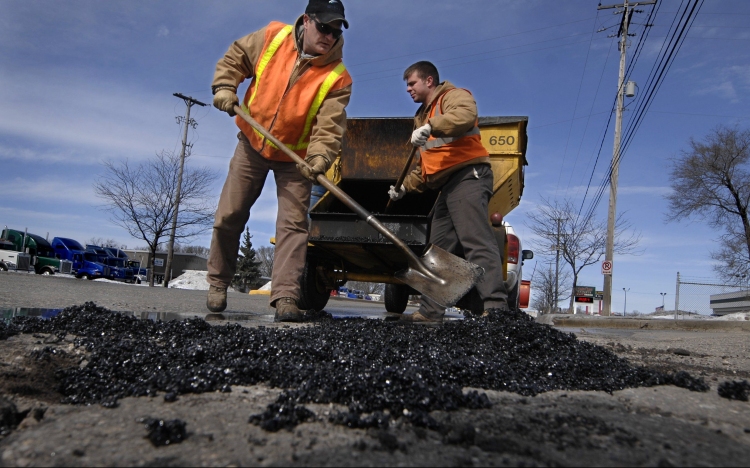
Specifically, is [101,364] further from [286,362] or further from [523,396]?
[523,396]

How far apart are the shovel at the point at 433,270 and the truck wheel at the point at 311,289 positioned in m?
1.67

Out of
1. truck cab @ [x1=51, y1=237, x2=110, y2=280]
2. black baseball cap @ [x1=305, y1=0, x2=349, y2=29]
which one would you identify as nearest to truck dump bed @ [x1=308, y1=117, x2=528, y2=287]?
black baseball cap @ [x1=305, y1=0, x2=349, y2=29]

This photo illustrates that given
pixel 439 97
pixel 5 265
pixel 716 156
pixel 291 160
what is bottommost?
pixel 5 265

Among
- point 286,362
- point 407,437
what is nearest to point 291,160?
point 286,362

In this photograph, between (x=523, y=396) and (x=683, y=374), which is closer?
(x=523, y=396)

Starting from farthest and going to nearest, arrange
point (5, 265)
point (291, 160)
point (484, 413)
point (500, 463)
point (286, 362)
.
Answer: point (5, 265)
point (291, 160)
point (286, 362)
point (484, 413)
point (500, 463)

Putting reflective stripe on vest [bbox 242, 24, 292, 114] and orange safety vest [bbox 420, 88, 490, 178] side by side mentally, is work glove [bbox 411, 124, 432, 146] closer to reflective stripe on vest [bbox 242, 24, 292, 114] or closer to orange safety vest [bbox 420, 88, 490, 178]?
orange safety vest [bbox 420, 88, 490, 178]

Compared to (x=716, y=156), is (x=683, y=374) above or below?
below

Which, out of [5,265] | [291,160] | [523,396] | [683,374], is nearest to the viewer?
[523,396]

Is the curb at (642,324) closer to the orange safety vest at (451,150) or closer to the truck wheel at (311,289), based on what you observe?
the truck wheel at (311,289)

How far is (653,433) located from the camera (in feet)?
4.42

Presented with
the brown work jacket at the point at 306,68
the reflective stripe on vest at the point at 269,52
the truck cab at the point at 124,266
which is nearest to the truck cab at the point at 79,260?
the truck cab at the point at 124,266

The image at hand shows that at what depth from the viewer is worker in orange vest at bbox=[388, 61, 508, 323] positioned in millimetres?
3893

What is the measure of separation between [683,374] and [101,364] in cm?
214
